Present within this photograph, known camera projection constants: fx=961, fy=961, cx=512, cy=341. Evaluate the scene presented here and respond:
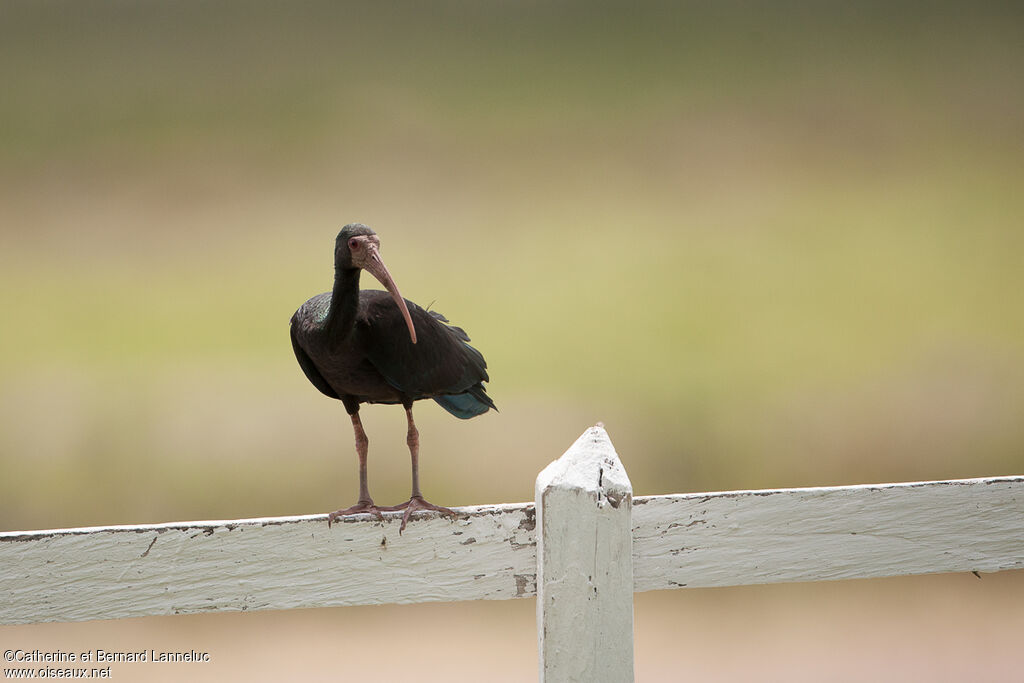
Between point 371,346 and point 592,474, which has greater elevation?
point 371,346

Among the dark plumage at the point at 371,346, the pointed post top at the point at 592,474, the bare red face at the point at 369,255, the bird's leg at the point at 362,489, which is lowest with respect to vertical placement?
the bird's leg at the point at 362,489

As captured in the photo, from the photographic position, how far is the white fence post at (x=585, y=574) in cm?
112

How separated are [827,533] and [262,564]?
75 cm

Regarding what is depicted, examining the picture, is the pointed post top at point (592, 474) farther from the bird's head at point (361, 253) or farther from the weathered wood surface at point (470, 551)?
the bird's head at point (361, 253)

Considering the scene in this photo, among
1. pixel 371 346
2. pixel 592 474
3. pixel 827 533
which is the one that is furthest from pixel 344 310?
pixel 827 533

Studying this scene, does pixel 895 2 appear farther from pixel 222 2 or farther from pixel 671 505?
pixel 671 505

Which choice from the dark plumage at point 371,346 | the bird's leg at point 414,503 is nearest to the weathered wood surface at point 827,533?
the bird's leg at point 414,503

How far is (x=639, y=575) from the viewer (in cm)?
122

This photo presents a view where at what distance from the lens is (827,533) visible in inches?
50.7

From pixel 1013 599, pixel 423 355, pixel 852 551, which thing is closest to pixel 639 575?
pixel 852 551

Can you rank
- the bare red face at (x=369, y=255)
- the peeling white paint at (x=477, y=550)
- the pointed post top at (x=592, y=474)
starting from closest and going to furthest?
1. the pointed post top at (x=592, y=474)
2. the peeling white paint at (x=477, y=550)
3. the bare red face at (x=369, y=255)

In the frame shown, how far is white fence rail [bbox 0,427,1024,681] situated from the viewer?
121cm

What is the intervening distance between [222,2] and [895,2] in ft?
8.19

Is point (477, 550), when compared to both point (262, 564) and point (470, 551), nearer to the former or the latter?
point (470, 551)
